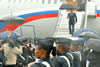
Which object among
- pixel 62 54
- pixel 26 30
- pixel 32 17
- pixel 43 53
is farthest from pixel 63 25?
pixel 43 53

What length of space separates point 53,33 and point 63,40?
501 inches

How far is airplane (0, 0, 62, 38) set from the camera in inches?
720

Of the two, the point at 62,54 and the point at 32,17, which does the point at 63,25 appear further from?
the point at 62,54

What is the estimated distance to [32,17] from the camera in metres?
18.3

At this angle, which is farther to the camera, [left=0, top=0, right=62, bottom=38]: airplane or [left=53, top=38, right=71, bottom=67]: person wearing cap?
[left=0, top=0, right=62, bottom=38]: airplane

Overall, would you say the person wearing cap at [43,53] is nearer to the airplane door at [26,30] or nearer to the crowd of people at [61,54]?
the crowd of people at [61,54]

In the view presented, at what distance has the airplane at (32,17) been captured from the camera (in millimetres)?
18281

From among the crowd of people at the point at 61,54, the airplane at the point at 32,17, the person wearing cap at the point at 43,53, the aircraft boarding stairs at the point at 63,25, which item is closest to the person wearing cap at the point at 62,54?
the crowd of people at the point at 61,54

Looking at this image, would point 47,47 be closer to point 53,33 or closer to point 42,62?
point 42,62

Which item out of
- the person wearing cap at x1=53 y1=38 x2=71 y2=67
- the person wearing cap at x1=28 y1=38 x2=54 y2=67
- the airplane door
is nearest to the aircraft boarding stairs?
the airplane door

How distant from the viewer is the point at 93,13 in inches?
736

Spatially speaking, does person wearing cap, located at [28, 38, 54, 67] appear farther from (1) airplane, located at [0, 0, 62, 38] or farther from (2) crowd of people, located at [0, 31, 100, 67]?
(1) airplane, located at [0, 0, 62, 38]

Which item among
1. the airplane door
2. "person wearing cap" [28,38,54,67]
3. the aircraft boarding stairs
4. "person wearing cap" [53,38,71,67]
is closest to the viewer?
"person wearing cap" [28,38,54,67]

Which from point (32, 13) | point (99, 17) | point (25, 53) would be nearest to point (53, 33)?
point (32, 13)
